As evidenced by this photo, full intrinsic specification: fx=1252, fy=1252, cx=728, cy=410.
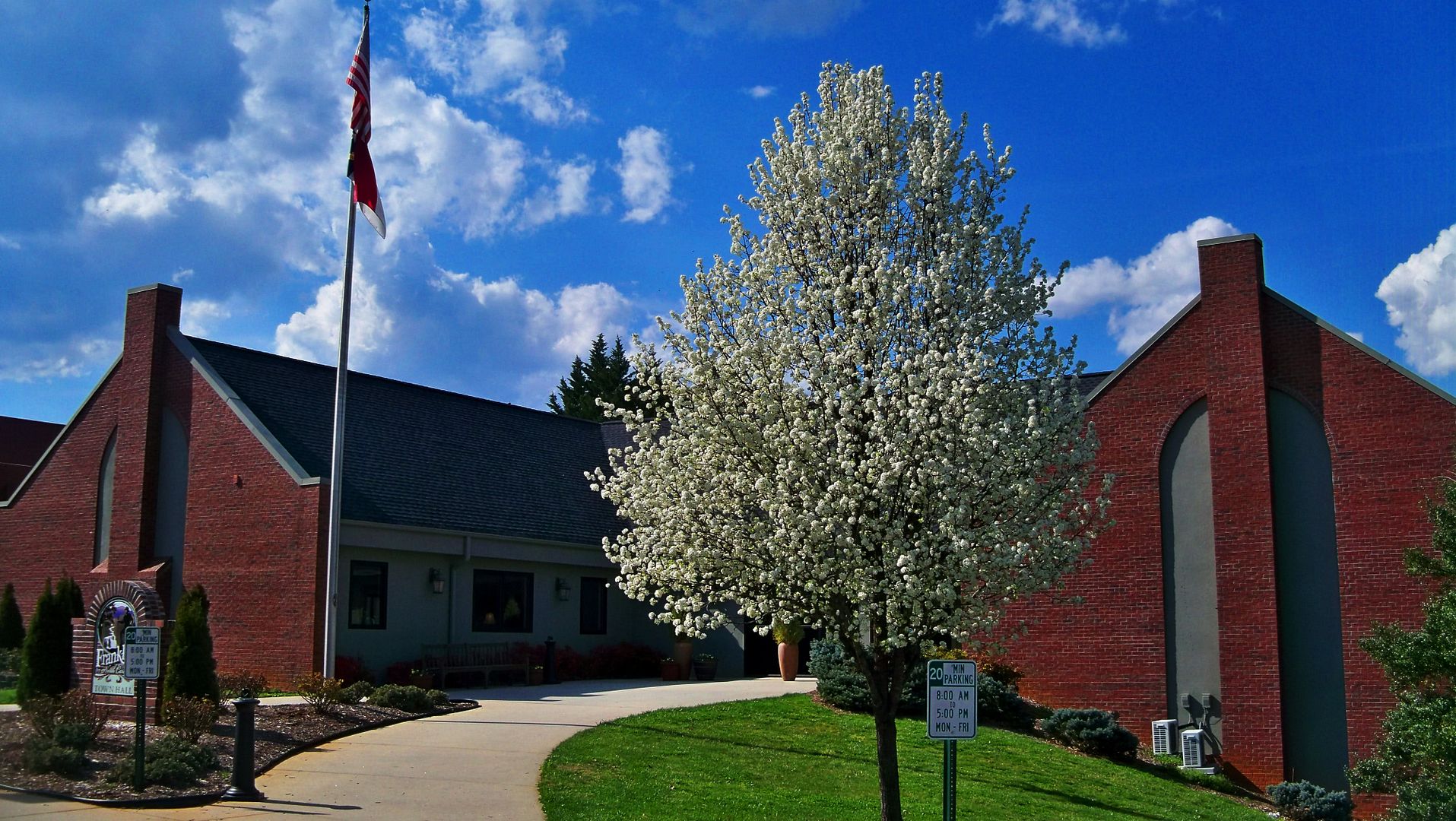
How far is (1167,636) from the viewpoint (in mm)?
22469

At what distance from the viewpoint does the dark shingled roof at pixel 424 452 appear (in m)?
25.6

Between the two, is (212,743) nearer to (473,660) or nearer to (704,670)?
(473,660)

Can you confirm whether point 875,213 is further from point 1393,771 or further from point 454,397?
point 454,397

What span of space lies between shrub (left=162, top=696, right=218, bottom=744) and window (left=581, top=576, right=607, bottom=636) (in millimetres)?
14753

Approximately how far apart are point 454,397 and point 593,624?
254 inches

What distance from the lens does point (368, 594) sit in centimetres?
2452

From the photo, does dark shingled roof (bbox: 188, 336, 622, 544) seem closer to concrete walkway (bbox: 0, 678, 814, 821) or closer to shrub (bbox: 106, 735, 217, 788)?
concrete walkway (bbox: 0, 678, 814, 821)

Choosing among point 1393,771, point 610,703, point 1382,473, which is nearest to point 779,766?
point 610,703

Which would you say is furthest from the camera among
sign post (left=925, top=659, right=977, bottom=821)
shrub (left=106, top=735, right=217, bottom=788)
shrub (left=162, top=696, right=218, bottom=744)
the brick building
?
the brick building

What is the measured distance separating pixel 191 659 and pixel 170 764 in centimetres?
373

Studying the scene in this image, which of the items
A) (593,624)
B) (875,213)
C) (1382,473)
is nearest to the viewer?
(875,213)

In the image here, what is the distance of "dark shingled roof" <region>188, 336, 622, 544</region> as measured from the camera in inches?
1008

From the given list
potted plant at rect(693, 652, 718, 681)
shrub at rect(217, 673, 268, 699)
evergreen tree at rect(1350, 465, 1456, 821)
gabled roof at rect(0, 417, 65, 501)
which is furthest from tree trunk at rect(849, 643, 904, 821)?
gabled roof at rect(0, 417, 65, 501)

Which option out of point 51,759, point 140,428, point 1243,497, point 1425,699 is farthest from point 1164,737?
point 140,428
